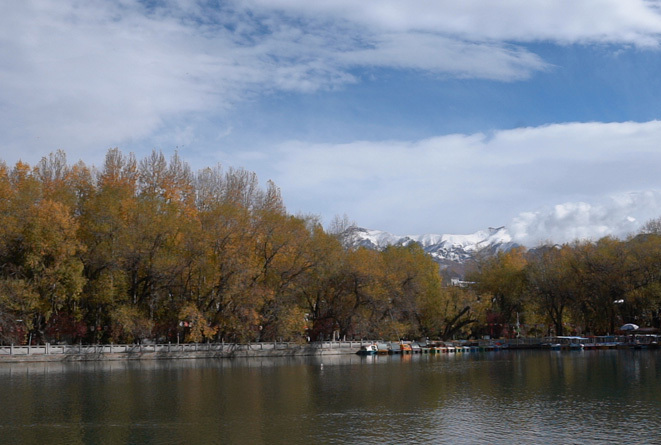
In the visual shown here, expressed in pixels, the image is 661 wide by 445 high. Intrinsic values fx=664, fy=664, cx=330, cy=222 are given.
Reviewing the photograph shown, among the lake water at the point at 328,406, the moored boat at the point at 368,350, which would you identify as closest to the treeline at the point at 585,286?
the moored boat at the point at 368,350

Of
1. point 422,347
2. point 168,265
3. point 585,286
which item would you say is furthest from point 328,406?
point 585,286

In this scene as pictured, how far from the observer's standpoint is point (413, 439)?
26.8m

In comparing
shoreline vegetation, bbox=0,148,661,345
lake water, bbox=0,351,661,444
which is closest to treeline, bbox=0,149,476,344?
shoreline vegetation, bbox=0,148,661,345

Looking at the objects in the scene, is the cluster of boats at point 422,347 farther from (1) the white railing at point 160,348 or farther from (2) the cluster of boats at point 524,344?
(1) the white railing at point 160,348

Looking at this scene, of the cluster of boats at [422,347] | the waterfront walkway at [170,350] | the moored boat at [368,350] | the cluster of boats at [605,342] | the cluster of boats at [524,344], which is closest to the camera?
the waterfront walkway at [170,350]

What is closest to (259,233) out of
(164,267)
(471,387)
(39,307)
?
(164,267)

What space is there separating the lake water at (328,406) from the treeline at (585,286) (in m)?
42.1

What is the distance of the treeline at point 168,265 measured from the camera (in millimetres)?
67438

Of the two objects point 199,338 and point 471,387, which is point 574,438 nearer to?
point 471,387

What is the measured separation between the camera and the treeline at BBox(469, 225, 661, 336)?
9625 cm

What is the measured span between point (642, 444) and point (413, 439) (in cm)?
869

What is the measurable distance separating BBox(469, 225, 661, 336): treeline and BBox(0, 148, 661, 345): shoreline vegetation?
27 cm

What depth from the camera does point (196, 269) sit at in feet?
247

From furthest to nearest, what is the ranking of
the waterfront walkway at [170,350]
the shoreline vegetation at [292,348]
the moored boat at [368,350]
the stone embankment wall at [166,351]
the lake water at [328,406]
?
the moored boat at [368,350], the shoreline vegetation at [292,348], the waterfront walkway at [170,350], the stone embankment wall at [166,351], the lake water at [328,406]
